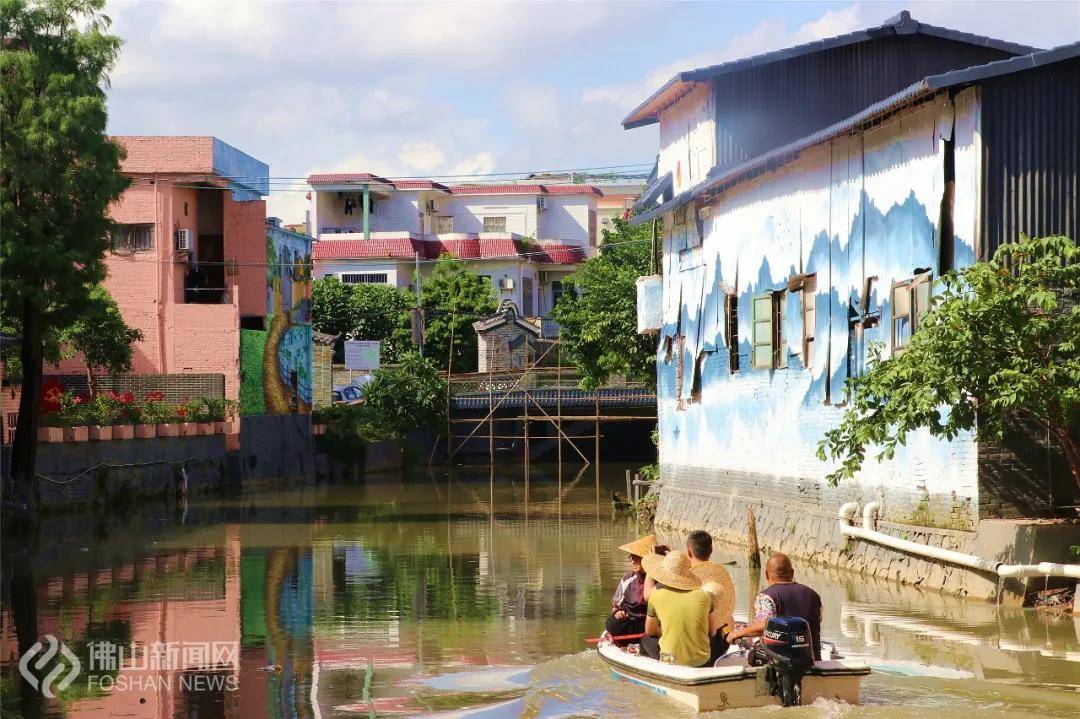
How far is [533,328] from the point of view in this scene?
6594cm

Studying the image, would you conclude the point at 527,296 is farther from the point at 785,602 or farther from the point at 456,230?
the point at 785,602

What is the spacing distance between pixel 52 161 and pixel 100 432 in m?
8.91

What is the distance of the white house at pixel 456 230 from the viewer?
244ft

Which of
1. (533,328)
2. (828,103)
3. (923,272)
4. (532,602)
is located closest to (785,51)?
(828,103)

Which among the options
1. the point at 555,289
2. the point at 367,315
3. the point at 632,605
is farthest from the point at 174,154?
the point at 555,289

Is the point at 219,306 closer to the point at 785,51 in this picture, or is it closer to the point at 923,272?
the point at 785,51

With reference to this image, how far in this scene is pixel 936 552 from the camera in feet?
59.3

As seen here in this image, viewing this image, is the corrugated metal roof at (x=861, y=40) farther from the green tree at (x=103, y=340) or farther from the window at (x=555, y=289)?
the window at (x=555, y=289)

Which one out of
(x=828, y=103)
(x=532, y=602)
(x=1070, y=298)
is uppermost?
(x=828, y=103)

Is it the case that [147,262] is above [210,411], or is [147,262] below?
above

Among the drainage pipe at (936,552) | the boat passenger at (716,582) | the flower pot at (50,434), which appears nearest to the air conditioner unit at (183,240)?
the flower pot at (50,434)

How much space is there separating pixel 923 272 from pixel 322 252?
57.7m

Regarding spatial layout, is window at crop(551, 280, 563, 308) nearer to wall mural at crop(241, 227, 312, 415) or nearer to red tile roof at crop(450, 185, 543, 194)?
red tile roof at crop(450, 185, 543, 194)

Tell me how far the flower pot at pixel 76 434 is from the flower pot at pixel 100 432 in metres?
0.28
